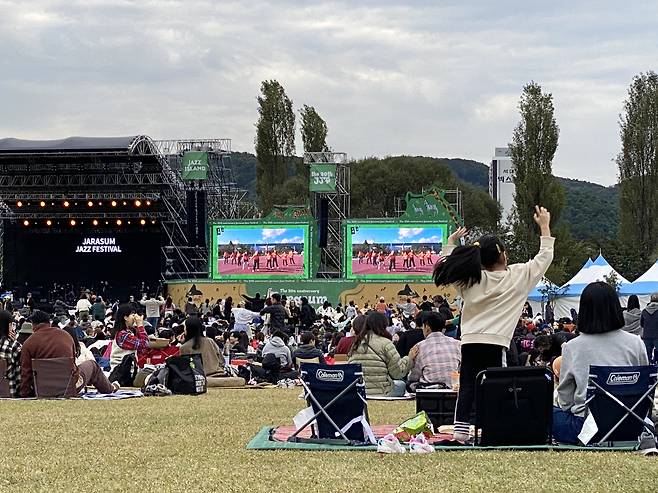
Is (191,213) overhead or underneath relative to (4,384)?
overhead

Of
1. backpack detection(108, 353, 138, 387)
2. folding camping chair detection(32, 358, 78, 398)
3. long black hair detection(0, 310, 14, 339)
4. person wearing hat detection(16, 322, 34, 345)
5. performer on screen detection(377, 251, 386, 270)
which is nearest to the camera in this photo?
folding camping chair detection(32, 358, 78, 398)

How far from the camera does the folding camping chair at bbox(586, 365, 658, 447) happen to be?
21.4ft

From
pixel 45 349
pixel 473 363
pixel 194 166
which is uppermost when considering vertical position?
pixel 194 166

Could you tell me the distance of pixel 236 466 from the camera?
5898 mm

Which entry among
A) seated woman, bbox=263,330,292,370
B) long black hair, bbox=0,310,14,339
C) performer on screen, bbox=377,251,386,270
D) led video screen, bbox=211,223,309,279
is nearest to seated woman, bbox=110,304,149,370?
long black hair, bbox=0,310,14,339

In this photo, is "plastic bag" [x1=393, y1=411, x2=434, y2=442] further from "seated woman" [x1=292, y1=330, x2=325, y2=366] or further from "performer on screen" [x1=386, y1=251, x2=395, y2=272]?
"performer on screen" [x1=386, y1=251, x2=395, y2=272]

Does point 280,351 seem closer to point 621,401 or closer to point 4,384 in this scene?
point 4,384

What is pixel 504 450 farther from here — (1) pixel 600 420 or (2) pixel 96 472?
(2) pixel 96 472

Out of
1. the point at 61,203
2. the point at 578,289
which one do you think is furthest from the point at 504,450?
the point at 61,203

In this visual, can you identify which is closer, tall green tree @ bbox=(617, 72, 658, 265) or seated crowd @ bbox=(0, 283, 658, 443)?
seated crowd @ bbox=(0, 283, 658, 443)

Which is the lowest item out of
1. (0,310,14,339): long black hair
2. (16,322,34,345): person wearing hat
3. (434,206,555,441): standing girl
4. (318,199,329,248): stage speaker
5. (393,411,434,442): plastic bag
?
(393,411,434,442): plastic bag

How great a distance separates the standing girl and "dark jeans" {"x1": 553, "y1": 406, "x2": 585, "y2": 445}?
1.81 feet

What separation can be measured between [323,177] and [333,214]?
3.35 metres

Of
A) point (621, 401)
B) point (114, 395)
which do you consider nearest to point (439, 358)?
point (621, 401)
